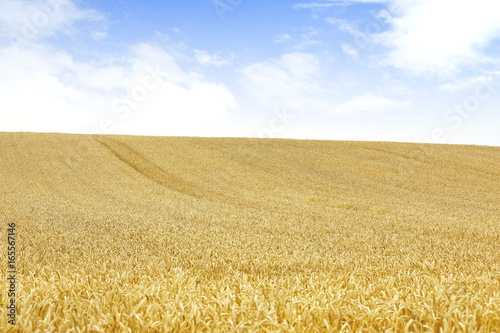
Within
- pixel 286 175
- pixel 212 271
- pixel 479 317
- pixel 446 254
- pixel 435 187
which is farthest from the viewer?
pixel 286 175

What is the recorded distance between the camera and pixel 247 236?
945cm

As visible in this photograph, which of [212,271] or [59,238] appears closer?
[212,271]

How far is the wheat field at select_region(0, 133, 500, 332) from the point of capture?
296cm

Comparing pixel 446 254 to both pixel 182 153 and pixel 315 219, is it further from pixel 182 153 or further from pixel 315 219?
pixel 182 153

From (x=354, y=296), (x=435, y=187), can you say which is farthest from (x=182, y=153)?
Result: (x=354, y=296)

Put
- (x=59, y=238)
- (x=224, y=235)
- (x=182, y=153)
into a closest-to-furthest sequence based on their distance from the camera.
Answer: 1. (x=59, y=238)
2. (x=224, y=235)
3. (x=182, y=153)

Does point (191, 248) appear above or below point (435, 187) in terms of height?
below

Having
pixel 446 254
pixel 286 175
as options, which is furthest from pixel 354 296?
pixel 286 175

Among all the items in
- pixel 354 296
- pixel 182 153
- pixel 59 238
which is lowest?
pixel 59 238

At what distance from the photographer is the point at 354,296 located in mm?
3564

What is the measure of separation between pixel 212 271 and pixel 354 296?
2.63 m

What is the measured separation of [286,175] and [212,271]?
22.7 metres

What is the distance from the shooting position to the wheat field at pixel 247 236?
2965mm

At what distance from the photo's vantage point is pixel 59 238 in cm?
878
